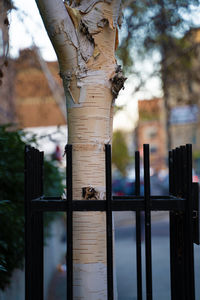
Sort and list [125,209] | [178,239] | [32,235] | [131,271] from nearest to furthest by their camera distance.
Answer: [125,209] → [32,235] → [178,239] → [131,271]

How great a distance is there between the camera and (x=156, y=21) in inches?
330

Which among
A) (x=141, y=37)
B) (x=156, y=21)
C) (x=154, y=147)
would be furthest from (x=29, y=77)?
(x=154, y=147)

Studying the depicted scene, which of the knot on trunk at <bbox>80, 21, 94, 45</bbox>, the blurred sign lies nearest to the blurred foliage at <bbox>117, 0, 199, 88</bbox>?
the knot on trunk at <bbox>80, 21, 94, 45</bbox>

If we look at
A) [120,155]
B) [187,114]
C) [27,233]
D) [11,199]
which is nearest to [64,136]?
[11,199]

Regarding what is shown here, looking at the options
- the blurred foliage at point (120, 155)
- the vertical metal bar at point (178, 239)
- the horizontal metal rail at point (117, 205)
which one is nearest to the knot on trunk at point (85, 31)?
the vertical metal bar at point (178, 239)

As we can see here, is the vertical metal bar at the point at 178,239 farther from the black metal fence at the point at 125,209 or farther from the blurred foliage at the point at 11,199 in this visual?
the blurred foliage at the point at 11,199

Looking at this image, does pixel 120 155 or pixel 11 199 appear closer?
pixel 11 199

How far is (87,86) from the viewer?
2.95 m

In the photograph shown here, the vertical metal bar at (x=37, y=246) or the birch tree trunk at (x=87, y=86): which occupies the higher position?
the birch tree trunk at (x=87, y=86)

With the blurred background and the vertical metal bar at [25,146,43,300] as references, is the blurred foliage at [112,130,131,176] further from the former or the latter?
the vertical metal bar at [25,146,43,300]

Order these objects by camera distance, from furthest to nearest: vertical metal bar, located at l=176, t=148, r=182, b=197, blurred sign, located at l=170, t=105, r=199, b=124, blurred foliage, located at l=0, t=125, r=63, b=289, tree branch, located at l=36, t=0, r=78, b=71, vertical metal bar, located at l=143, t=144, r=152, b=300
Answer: blurred sign, located at l=170, t=105, r=199, b=124 < blurred foliage, located at l=0, t=125, r=63, b=289 < tree branch, located at l=36, t=0, r=78, b=71 < vertical metal bar, located at l=176, t=148, r=182, b=197 < vertical metal bar, located at l=143, t=144, r=152, b=300

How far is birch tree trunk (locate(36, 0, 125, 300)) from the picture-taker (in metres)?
2.77

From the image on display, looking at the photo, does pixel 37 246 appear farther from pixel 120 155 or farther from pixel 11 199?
pixel 120 155

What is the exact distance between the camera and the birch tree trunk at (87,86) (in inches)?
109
